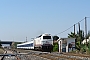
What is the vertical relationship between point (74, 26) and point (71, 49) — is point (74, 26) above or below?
above

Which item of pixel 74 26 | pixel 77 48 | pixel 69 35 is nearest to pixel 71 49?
pixel 77 48

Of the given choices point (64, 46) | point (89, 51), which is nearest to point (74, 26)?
point (64, 46)

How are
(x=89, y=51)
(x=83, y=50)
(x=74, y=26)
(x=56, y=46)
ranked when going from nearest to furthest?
(x=89, y=51) → (x=83, y=50) → (x=74, y=26) → (x=56, y=46)

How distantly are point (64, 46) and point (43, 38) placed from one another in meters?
4.77

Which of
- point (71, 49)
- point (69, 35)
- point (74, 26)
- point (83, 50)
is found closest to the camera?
point (83, 50)

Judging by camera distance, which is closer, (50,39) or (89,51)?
(89,51)

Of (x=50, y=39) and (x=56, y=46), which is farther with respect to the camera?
(x=56, y=46)

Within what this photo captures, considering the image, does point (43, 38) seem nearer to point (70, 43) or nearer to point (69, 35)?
point (70, 43)

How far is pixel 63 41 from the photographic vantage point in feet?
185

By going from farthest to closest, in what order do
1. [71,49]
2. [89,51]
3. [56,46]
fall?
1. [56,46]
2. [71,49]
3. [89,51]

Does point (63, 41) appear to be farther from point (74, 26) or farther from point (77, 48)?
point (74, 26)

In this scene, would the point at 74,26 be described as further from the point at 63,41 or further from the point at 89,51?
the point at 89,51

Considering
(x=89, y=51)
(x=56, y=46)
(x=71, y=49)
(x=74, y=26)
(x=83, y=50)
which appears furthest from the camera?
(x=56, y=46)

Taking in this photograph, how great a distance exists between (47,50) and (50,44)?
1.56 m
